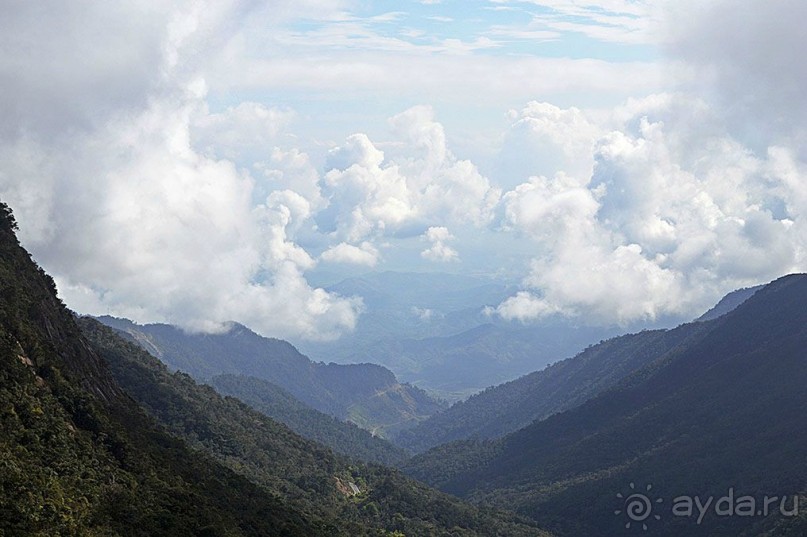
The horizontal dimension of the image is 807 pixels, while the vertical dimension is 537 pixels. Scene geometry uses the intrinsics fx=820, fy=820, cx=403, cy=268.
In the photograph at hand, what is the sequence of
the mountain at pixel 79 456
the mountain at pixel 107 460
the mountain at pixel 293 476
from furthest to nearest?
1. the mountain at pixel 293 476
2. the mountain at pixel 107 460
3. the mountain at pixel 79 456

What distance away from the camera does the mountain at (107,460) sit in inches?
2574

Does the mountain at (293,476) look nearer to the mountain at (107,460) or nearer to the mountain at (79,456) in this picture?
the mountain at (107,460)

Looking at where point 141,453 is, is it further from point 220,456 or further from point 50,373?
point 220,456

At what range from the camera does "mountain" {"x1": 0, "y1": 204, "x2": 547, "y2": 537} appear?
6538cm

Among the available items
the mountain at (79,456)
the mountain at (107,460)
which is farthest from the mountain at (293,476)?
the mountain at (79,456)

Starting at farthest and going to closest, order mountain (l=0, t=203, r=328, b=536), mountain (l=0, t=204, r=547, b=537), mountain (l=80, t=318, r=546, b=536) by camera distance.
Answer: mountain (l=80, t=318, r=546, b=536), mountain (l=0, t=204, r=547, b=537), mountain (l=0, t=203, r=328, b=536)

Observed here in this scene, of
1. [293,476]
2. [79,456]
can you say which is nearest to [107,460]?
[79,456]

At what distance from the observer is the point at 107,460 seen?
8188 cm

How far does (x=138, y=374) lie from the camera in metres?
179

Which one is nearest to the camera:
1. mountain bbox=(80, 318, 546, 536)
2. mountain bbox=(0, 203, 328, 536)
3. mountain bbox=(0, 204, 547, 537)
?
mountain bbox=(0, 203, 328, 536)

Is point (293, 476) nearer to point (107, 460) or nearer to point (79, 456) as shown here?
point (107, 460)

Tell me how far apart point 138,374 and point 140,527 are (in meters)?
114

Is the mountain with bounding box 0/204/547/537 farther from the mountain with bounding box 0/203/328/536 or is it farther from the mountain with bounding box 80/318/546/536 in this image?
the mountain with bounding box 80/318/546/536

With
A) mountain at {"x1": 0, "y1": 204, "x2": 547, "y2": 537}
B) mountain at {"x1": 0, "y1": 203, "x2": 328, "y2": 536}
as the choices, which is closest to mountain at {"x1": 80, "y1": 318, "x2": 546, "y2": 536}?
mountain at {"x1": 0, "y1": 204, "x2": 547, "y2": 537}
